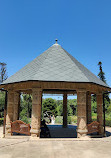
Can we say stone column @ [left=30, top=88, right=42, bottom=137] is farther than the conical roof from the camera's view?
No

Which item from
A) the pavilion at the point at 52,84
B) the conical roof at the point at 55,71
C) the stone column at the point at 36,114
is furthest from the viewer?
the conical roof at the point at 55,71

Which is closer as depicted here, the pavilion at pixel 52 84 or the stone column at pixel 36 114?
the stone column at pixel 36 114

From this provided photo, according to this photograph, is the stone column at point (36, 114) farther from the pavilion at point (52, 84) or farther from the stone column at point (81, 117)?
the stone column at point (81, 117)

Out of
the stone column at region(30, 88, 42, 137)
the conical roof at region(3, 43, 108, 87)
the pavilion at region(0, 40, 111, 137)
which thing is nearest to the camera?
the stone column at region(30, 88, 42, 137)

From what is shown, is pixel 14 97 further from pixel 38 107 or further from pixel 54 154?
pixel 54 154

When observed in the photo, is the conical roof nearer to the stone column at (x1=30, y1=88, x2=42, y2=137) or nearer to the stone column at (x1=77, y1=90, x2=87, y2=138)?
the stone column at (x1=30, y1=88, x2=42, y2=137)

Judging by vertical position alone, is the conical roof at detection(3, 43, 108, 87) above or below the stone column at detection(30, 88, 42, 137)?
above

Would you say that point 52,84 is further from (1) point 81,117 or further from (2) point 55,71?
(1) point 81,117

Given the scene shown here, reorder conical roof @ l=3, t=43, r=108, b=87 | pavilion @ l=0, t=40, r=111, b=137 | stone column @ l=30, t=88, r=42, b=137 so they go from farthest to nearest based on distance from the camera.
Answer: conical roof @ l=3, t=43, r=108, b=87 < pavilion @ l=0, t=40, r=111, b=137 < stone column @ l=30, t=88, r=42, b=137

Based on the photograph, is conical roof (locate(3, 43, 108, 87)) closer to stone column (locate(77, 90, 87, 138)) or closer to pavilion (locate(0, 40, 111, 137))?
pavilion (locate(0, 40, 111, 137))

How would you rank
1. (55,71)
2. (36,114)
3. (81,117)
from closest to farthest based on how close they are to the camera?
(36,114) → (81,117) → (55,71)

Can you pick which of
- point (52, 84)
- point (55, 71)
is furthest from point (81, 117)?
point (55, 71)

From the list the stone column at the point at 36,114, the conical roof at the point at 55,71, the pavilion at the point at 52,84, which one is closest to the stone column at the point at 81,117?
the pavilion at the point at 52,84

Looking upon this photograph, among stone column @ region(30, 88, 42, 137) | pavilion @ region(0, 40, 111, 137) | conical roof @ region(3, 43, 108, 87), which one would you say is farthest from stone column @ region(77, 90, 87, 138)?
stone column @ region(30, 88, 42, 137)
